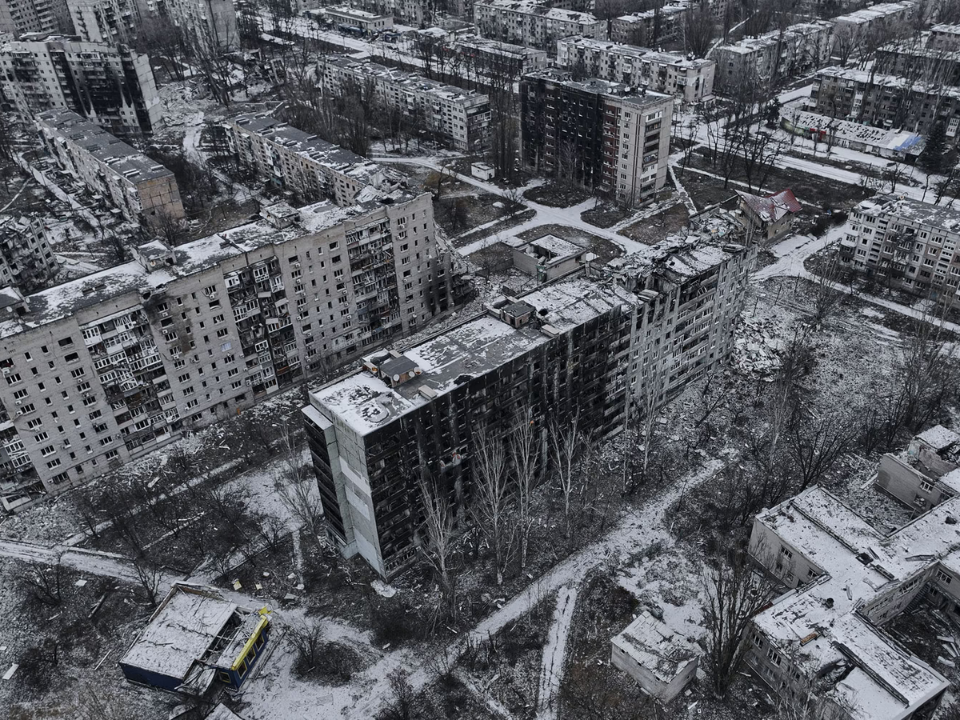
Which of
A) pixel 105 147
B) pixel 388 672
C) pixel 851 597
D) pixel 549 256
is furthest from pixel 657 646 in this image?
pixel 105 147

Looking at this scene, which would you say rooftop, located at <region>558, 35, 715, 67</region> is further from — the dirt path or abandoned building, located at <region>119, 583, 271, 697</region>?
abandoned building, located at <region>119, 583, 271, 697</region>

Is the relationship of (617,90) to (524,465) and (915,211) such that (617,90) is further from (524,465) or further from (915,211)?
(524,465)

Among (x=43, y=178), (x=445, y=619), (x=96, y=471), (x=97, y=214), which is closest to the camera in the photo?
(x=445, y=619)

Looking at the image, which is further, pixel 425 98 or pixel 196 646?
pixel 425 98

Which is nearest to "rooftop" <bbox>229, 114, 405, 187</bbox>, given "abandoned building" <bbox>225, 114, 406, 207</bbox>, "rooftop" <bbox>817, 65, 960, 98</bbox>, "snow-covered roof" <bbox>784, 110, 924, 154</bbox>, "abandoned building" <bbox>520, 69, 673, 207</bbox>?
"abandoned building" <bbox>225, 114, 406, 207</bbox>

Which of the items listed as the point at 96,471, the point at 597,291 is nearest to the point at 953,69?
the point at 597,291

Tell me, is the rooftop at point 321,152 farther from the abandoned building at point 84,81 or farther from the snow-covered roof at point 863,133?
the snow-covered roof at point 863,133

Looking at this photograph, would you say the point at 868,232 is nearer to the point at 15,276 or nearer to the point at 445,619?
the point at 445,619
